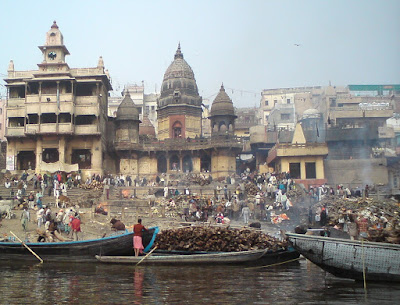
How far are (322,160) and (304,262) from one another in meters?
22.5

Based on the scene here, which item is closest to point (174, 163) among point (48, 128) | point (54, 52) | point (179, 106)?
point (179, 106)

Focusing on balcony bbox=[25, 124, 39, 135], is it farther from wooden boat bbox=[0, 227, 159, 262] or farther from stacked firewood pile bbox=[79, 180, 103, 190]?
wooden boat bbox=[0, 227, 159, 262]

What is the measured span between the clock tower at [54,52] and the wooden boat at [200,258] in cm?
2861

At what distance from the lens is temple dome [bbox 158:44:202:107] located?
48.1m

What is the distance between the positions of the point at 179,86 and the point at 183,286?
39726mm

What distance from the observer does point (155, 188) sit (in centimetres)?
3309

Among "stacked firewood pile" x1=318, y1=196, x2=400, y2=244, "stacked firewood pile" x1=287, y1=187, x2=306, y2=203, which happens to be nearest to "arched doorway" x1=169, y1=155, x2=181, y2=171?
"stacked firewood pile" x1=287, y1=187, x2=306, y2=203

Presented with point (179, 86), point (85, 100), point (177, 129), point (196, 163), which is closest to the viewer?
point (85, 100)

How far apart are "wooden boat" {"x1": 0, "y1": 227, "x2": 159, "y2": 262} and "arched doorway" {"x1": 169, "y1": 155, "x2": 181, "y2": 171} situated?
27.1 meters

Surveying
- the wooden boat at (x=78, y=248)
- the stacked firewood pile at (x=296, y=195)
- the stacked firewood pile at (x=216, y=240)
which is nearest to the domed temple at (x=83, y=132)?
the stacked firewood pile at (x=296, y=195)

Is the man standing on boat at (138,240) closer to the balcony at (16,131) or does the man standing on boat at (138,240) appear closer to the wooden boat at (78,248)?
the wooden boat at (78,248)

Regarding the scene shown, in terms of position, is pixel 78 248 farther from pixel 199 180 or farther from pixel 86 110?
pixel 86 110

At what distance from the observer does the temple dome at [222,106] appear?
44406 mm

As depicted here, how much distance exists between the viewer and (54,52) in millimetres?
39906
